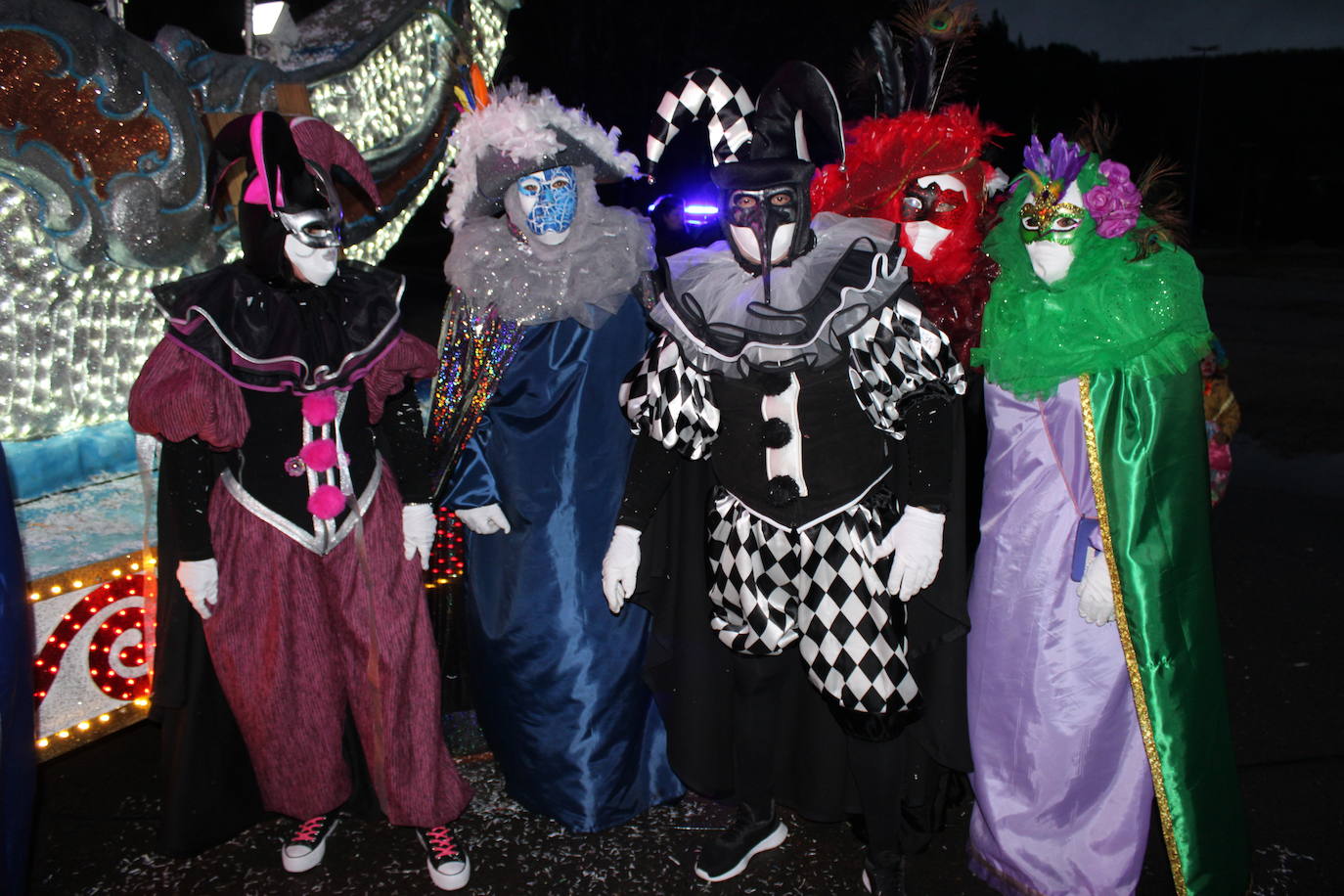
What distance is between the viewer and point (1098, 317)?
2084mm

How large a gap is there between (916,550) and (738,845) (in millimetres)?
1001

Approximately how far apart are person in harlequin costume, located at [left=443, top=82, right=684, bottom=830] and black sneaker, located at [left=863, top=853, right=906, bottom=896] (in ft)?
2.30

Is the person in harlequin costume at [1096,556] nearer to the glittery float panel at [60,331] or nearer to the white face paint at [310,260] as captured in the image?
the white face paint at [310,260]

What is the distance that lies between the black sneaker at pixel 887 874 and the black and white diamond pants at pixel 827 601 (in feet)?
1.52

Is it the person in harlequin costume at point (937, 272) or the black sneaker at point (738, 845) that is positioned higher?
the person in harlequin costume at point (937, 272)

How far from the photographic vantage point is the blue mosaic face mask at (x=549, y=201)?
8.01 ft

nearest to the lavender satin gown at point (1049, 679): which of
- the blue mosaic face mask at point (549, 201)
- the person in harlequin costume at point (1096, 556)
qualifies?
the person in harlequin costume at point (1096, 556)

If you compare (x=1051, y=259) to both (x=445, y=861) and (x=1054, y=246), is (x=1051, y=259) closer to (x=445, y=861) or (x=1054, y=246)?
(x=1054, y=246)

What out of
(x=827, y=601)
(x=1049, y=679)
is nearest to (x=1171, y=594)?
(x=1049, y=679)

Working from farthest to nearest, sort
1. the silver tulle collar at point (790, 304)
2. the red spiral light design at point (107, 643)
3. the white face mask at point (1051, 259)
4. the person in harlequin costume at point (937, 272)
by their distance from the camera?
the red spiral light design at point (107, 643) < the person in harlequin costume at point (937, 272) < the white face mask at point (1051, 259) < the silver tulle collar at point (790, 304)

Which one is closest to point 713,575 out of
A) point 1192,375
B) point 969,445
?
point 969,445

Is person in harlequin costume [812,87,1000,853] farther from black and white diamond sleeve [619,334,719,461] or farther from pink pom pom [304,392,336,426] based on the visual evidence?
pink pom pom [304,392,336,426]

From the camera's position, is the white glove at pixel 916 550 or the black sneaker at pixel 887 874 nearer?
the white glove at pixel 916 550

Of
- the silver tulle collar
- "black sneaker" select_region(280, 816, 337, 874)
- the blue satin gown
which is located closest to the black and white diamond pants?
the silver tulle collar
